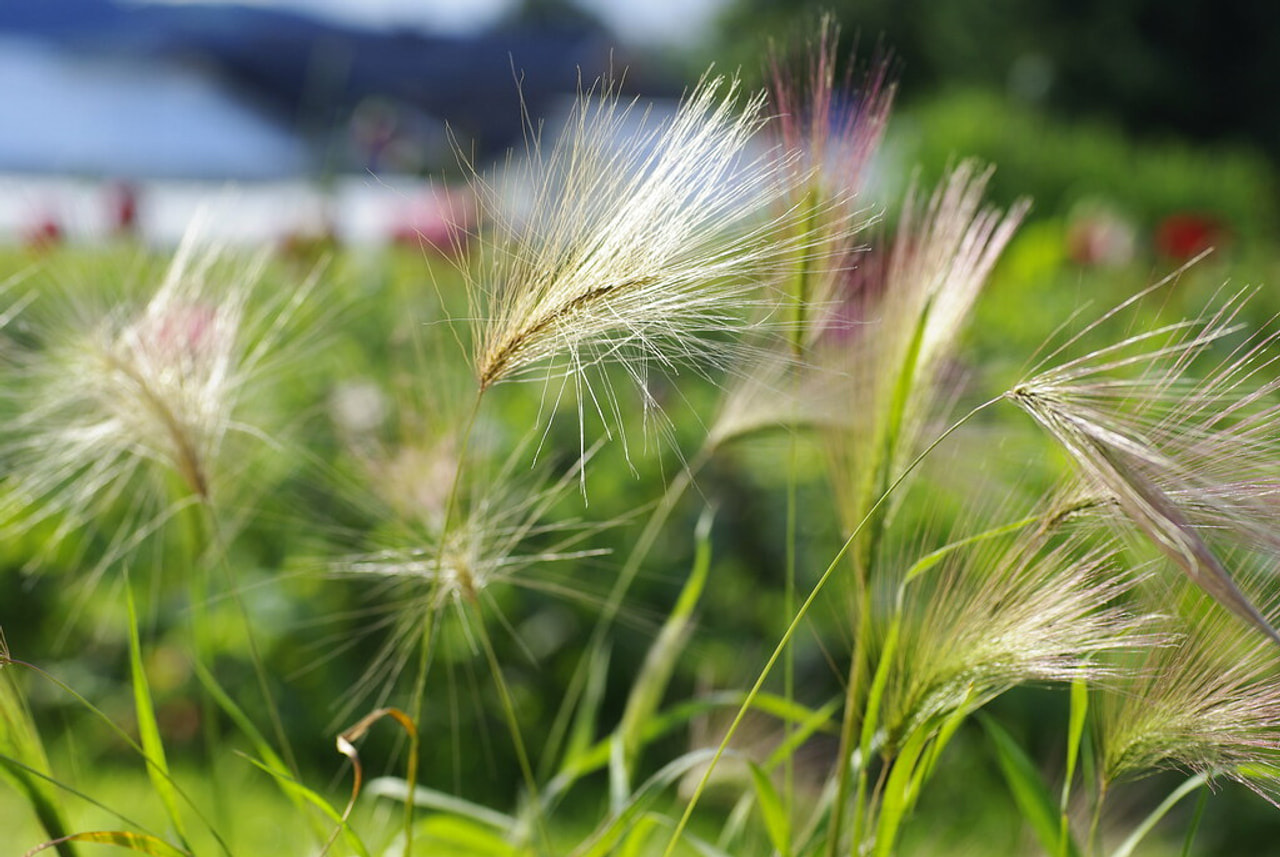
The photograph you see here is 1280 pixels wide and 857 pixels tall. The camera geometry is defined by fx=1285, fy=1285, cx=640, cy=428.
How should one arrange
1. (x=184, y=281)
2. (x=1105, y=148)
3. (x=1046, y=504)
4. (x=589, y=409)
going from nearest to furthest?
1. (x=1046, y=504)
2. (x=184, y=281)
3. (x=589, y=409)
4. (x=1105, y=148)

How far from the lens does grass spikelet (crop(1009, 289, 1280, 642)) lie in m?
0.70

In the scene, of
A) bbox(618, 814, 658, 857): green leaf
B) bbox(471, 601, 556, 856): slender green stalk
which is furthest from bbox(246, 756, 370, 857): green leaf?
bbox(618, 814, 658, 857): green leaf

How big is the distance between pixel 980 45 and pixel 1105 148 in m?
12.0

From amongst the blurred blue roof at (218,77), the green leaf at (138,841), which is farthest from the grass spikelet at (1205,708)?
the blurred blue roof at (218,77)

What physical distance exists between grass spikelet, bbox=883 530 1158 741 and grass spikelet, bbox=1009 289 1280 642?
0.26ft

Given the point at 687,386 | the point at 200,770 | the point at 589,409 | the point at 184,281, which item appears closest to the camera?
the point at 184,281

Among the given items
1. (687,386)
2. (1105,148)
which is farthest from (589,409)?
(1105,148)

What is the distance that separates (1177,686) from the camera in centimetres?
90

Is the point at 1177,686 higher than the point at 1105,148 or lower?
lower

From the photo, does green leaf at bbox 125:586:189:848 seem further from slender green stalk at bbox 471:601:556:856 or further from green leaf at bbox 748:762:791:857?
green leaf at bbox 748:762:791:857

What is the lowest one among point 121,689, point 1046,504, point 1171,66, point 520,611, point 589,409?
point 121,689

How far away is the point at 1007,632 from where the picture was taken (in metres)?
0.88

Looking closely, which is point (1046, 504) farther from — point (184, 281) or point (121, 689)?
point (121, 689)

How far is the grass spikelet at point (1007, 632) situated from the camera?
85cm
